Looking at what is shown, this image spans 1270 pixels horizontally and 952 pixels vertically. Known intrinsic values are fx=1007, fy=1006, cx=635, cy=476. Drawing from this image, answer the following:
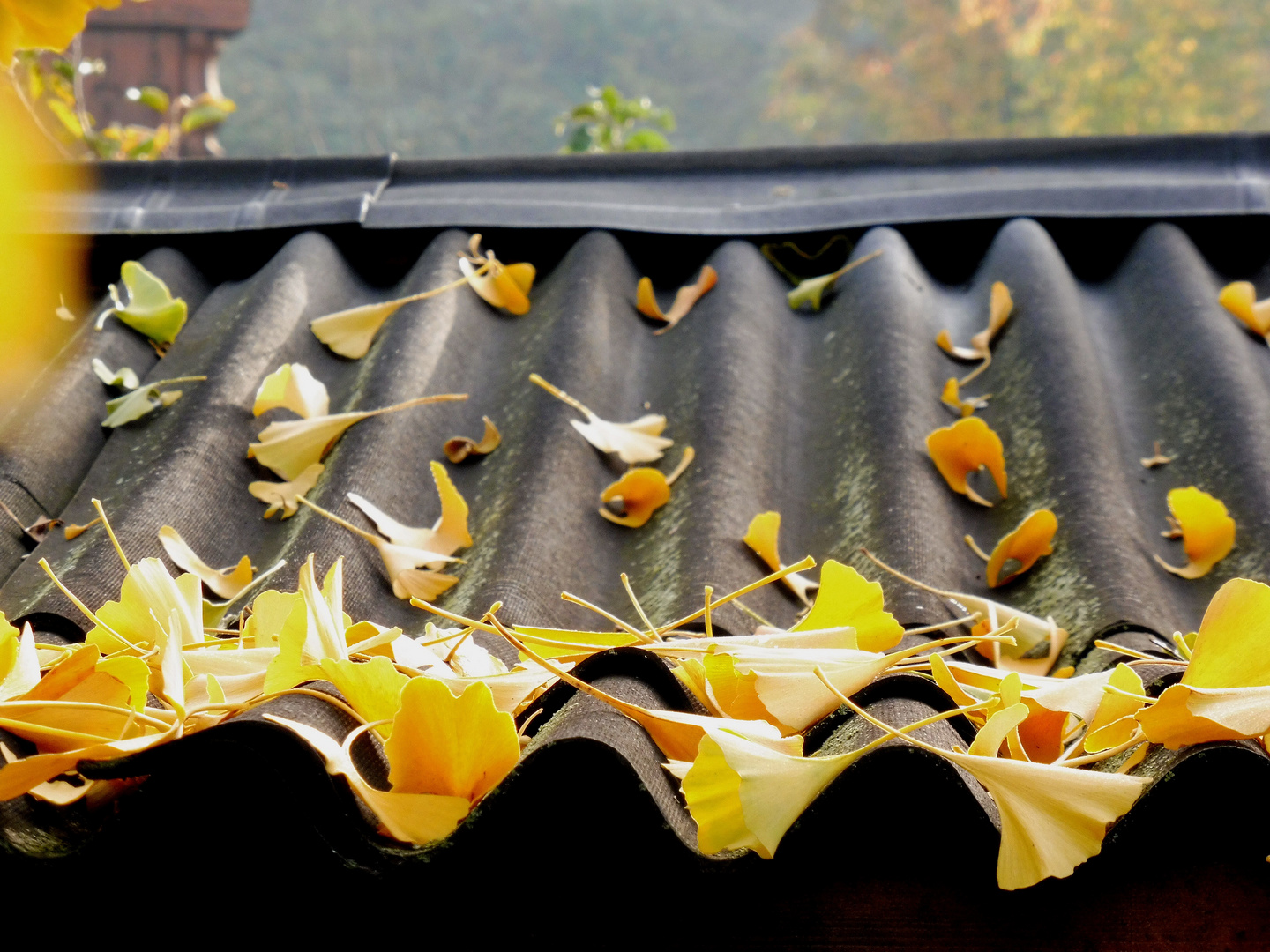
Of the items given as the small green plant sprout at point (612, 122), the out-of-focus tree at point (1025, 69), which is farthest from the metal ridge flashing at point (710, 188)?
the out-of-focus tree at point (1025, 69)

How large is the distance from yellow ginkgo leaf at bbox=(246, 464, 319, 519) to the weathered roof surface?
2cm

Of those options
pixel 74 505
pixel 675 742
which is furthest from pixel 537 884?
pixel 74 505

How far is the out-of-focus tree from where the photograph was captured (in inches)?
592

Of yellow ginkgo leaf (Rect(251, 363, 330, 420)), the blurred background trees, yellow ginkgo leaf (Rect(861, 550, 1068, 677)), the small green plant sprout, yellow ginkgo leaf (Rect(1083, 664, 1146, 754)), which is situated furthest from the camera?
the blurred background trees

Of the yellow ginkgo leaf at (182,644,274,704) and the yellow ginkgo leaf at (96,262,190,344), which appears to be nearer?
the yellow ginkgo leaf at (182,644,274,704)

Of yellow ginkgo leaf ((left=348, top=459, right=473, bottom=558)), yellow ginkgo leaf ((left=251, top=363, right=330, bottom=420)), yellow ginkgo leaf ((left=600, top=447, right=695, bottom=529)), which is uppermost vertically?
yellow ginkgo leaf ((left=251, top=363, right=330, bottom=420))

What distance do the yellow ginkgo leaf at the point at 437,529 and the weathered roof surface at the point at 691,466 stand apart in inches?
0.9

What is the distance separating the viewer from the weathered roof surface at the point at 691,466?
555 mm

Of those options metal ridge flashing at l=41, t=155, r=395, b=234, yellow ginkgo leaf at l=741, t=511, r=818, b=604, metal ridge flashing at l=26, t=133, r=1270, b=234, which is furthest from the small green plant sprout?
yellow ginkgo leaf at l=741, t=511, r=818, b=604

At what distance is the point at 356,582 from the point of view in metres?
0.99

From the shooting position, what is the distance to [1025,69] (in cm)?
1648

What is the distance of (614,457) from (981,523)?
0.44 m

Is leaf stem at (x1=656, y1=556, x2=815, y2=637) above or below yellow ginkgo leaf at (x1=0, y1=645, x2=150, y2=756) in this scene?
above

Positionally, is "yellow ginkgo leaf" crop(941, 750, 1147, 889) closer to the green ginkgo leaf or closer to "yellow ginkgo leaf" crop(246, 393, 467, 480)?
"yellow ginkgo leaf" crop(246, 393, 467, 480)
